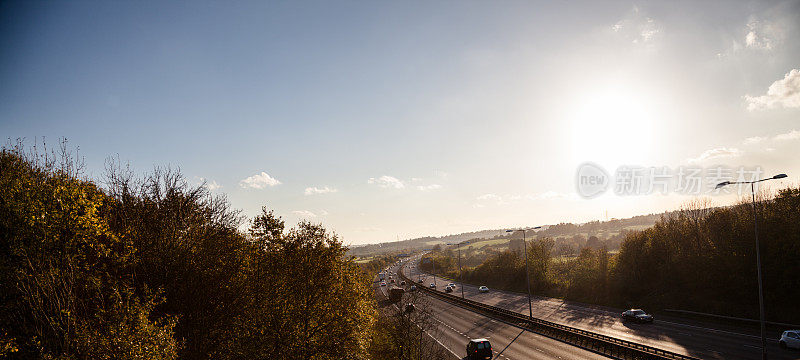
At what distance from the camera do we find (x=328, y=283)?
2044 cm

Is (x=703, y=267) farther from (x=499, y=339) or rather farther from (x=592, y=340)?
(x=499, y=339)

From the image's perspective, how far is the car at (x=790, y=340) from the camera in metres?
29.4

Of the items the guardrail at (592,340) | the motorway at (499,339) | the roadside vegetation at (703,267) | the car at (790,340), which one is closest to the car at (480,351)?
the motorway at (499,339)

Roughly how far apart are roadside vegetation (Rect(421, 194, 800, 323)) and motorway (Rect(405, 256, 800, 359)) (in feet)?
17.1

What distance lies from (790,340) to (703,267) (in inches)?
906

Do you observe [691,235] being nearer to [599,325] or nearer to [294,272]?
[599,325]

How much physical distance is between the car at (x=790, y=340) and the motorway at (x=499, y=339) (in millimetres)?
14987

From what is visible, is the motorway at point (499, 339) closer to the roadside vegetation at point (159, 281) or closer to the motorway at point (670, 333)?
the motorway at point (670, 333)

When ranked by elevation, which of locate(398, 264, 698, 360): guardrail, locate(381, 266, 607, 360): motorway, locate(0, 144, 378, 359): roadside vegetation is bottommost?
locate(381, 266, 607, 360): motorway

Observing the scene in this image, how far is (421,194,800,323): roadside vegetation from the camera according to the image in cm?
4178

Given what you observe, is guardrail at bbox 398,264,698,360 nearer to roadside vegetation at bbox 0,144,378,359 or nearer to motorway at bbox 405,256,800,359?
motorway at bbox 405,256,800,359

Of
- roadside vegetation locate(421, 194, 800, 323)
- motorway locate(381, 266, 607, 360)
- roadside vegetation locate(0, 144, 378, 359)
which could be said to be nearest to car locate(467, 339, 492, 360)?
motorway locate(381, 266, 607, 360)

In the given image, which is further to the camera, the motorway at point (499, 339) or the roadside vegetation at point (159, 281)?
the motorway at point (499, 339)

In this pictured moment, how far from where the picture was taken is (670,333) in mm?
38312
